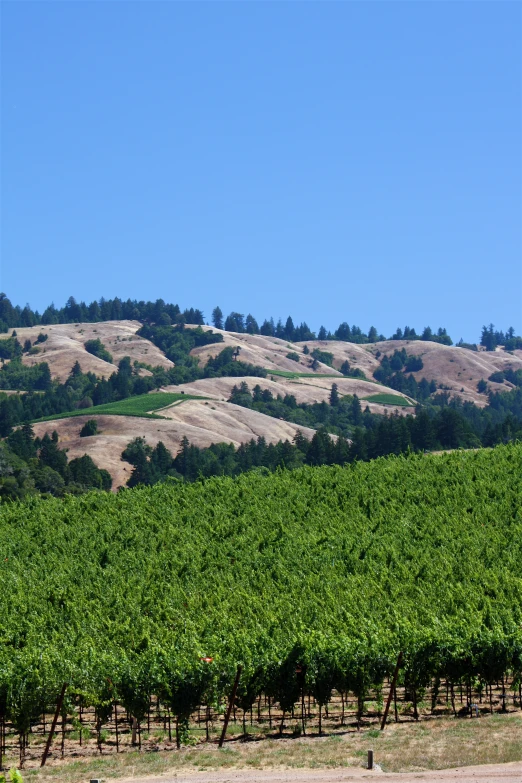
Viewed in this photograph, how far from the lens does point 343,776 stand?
2359cm

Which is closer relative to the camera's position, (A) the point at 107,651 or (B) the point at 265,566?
(A) the point at 107,651

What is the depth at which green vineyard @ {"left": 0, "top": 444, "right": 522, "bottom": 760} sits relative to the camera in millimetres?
29375

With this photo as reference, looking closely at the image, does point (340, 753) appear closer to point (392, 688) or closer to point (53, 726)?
point (392, 688)

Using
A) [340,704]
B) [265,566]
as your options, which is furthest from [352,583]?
[340,704]

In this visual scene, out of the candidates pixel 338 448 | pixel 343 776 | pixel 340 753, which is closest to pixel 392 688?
pixel 340 753

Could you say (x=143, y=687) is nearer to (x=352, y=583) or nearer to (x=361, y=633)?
(x=361, y=633)

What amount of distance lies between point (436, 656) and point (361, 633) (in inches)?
108

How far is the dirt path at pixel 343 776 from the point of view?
74.2 ft

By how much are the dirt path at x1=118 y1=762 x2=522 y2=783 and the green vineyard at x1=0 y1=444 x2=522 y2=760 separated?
400 centimetres

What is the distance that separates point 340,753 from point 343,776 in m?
2.29

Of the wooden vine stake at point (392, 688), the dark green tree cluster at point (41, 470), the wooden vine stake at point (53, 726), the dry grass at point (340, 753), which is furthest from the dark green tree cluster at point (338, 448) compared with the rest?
the wooden vine stake at point (53, 726)

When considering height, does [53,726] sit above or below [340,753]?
above

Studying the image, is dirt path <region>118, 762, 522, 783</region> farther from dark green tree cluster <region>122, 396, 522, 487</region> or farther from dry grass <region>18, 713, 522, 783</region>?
dark green tree cluster <region>122, 396, 522, 487</region>

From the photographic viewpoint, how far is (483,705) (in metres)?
30.9
